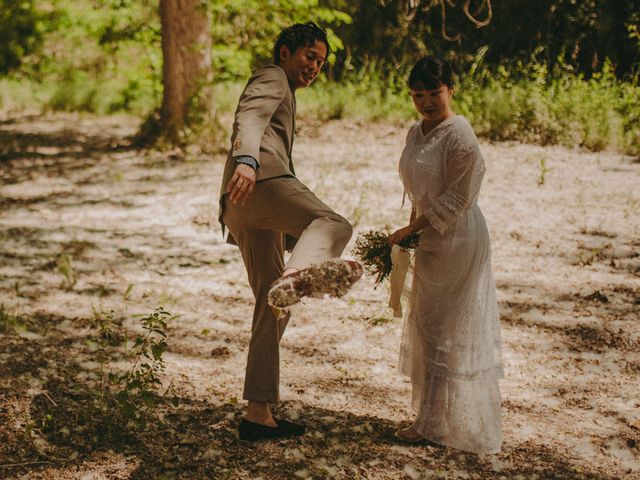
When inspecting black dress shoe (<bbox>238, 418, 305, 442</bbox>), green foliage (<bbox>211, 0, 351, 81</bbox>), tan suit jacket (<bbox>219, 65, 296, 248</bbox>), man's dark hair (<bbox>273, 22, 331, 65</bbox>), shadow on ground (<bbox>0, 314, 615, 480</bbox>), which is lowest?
shadow on ground (<bbox>0, 314, 615, 480</bbox>)

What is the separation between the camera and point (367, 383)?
180 inches

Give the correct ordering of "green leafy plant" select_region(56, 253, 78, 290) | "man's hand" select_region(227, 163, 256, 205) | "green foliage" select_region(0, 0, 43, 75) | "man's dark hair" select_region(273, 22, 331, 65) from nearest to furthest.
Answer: "man's hand" select_region(227, 163, 256, 205)
"man's dark hair" select_region(273, 22, 331, 65)
"green leafy plant" select_region(56, 253, 78, 290)
"green foliage" select_region(0, 0, 43, 75)

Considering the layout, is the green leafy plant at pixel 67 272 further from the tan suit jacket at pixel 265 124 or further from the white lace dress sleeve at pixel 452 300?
the white lace dress sleeve at pixel 452 300

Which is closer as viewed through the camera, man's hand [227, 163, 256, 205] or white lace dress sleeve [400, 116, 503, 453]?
man's hand [227, 163, 256, 205]

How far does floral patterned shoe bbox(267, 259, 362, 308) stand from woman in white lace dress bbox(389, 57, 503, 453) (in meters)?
0.61

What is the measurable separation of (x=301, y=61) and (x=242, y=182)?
711 mm

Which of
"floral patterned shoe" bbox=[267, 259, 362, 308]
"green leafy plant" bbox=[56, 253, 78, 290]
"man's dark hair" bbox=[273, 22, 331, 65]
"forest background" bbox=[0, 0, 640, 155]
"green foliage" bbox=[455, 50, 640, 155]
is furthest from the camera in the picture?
"forest background" bbox=[0, 0, 640, 155]

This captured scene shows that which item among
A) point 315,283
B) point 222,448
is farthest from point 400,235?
point 222,448

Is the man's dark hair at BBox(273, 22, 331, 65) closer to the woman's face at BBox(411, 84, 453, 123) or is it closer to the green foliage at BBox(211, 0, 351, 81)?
the woman's face at BBox(411, 84, 453, 123)

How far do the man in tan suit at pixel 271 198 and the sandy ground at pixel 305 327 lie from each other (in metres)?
0.56

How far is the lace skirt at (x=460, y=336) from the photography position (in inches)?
138

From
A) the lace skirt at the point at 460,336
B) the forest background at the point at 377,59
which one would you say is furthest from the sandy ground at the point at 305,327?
the forest background at the point at 377,59

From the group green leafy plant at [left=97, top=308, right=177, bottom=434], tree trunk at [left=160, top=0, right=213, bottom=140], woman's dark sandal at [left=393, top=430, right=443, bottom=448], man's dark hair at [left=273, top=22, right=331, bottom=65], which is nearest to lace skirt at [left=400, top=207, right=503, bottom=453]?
woman's dark sandal at [left=393, top=430, right=443, bottom=448]

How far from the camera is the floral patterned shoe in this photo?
9.77 feet
